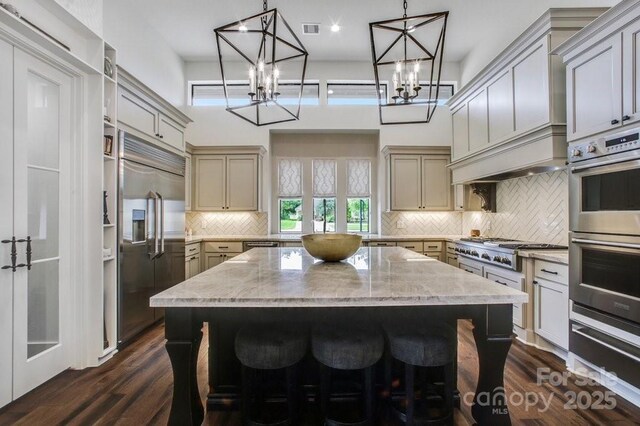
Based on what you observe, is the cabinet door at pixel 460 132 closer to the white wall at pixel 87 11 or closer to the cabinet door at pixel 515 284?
the cabinet door at pixel 515 284

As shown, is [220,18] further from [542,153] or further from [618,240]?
[618,240]

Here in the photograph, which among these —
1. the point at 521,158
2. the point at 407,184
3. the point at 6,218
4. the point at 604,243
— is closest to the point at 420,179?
the point at 407,184

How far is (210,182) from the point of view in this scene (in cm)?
547

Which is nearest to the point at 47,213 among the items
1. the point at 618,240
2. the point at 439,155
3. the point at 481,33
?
the point at 618,240

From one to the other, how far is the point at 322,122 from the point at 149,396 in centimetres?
474

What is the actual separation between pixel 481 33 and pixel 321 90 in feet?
8.63

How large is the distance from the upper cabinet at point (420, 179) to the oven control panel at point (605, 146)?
281cm

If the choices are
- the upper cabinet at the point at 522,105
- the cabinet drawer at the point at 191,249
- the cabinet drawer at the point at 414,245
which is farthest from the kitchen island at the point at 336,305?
the cabinet drawer at the point at 414,245

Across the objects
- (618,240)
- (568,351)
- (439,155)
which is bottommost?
(568,351)

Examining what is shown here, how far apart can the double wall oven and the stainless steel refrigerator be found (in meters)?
3.94

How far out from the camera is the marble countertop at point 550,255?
2.80m

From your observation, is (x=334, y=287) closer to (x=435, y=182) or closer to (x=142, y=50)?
(x=435, y=182)

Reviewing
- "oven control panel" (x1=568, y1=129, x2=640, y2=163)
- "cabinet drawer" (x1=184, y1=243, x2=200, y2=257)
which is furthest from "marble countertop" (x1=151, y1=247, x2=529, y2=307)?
"cabinet drawer" (x1=184, y1=243, x2=200, y2=257)

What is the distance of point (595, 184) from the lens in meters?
2.43
